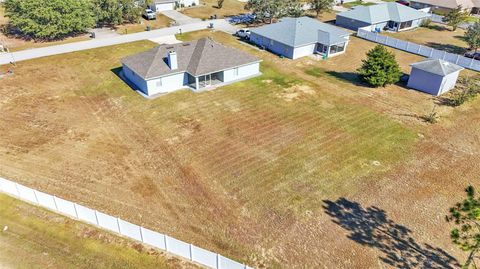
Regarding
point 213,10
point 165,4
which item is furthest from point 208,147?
point 213,10

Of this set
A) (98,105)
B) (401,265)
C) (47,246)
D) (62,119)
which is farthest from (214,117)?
(401,265)

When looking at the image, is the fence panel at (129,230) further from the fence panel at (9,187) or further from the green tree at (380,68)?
the green tree at (380,68)

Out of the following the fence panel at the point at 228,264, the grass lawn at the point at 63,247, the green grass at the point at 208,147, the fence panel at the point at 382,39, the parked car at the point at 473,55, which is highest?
the fence panel at the point at 382,39

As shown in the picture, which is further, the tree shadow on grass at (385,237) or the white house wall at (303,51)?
the white house wall at (303,51)

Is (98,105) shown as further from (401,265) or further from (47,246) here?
(401,265)

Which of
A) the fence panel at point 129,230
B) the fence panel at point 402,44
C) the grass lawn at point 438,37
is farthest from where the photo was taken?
the grass lawn at point 438,37

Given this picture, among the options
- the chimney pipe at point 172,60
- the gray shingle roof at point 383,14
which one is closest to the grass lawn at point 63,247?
the chimney pipe at point 172,60

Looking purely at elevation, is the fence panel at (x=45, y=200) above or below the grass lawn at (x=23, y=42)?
below
